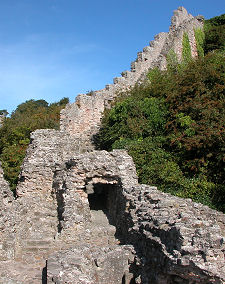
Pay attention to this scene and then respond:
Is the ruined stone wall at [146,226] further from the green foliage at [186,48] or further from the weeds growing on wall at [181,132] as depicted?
the green foliage at [186,48]

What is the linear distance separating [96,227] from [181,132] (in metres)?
5.88

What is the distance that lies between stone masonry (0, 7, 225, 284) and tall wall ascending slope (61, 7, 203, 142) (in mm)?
5818

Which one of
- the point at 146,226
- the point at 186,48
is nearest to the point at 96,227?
the point at 146,226

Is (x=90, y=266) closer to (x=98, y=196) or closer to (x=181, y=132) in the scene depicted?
(x=181, y=132)

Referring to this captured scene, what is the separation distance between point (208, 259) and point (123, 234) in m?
5.11

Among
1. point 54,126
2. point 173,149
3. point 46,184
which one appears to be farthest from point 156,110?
point 54,126

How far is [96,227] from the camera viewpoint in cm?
1036

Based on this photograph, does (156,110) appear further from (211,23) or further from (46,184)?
(211,23)

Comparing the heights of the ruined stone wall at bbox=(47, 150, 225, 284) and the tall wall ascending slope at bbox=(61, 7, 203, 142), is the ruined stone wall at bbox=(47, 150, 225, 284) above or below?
below

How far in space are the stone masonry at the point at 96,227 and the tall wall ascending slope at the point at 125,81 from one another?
582 cm

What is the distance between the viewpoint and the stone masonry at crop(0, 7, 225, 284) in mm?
5738

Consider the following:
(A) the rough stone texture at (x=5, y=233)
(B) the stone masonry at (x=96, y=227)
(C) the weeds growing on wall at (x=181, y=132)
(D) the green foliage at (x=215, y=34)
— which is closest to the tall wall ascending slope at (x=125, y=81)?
(D) the green foliage at (x=215, y=34)


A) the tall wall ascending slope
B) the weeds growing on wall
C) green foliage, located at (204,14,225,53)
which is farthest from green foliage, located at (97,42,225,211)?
green foliage, located at (204,14,225,53)

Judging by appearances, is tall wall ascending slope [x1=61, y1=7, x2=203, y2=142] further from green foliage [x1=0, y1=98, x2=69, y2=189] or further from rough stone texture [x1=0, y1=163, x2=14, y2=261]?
rough stone texture [x1=0, y1=163, x2=14, y2=261]
